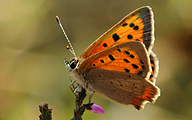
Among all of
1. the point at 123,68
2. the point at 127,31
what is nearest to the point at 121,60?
the point at 123,68

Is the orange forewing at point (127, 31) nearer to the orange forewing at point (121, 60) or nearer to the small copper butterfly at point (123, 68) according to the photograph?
the small copper butterfly at point (123, 68)

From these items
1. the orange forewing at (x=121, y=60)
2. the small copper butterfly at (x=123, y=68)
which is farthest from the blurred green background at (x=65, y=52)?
the orange forewing at (x=121, y=60)

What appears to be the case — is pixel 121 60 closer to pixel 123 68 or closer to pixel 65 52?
pixel 123 68

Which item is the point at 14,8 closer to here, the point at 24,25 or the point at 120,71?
the point at 24,25

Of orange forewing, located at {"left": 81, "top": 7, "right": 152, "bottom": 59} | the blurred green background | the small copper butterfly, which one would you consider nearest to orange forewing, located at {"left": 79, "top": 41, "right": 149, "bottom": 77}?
the small copper butterfly

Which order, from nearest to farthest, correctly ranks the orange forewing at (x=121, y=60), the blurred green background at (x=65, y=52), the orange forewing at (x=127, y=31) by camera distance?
1. the orange forewing at (x=121, y=60)
2. the orange forewing at (x=127, y=31)
3. the blurred green background at (x=65, y=52)

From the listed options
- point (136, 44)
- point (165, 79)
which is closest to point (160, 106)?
point (165, 79)
